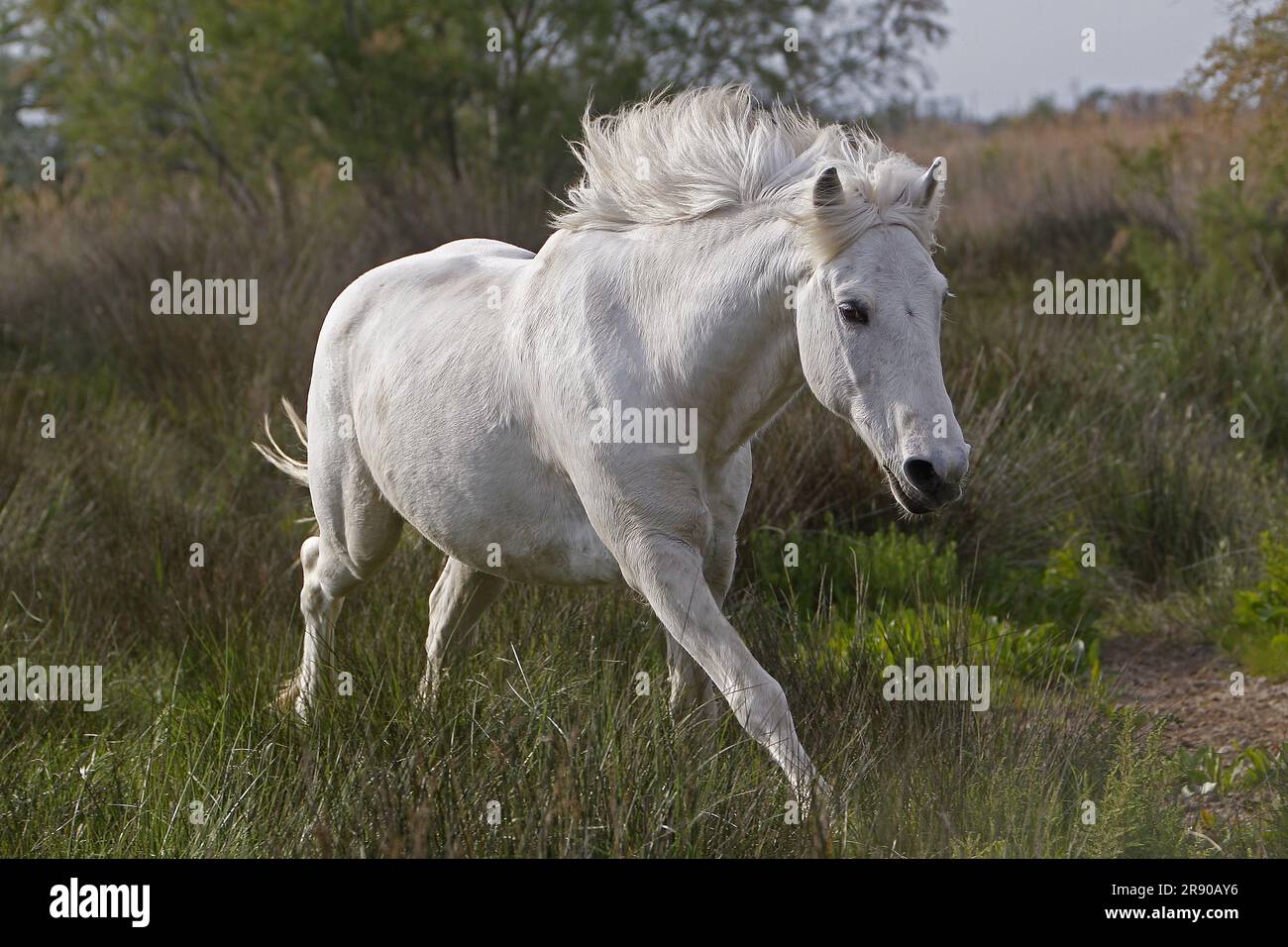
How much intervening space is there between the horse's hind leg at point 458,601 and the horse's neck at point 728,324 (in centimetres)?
126

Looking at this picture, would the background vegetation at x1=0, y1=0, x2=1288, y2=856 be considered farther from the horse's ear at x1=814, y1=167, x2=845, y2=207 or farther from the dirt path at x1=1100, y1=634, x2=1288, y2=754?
the horse's ear at x1=814, y1=167, x2=845, y2=207

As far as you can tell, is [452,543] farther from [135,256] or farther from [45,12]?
[45,12]

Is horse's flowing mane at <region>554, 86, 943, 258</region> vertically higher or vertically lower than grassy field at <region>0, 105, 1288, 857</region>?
higher

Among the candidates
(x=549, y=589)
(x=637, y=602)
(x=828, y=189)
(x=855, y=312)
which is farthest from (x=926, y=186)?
(x=549, y=589)

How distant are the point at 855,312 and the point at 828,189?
0.30 meters

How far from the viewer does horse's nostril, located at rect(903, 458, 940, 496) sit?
11.3ft

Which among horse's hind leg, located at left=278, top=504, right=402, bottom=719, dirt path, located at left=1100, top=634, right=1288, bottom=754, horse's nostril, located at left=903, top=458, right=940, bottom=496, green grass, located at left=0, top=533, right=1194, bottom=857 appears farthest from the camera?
dirt path, located at left=1100, top=634, right=1288, bottom=754

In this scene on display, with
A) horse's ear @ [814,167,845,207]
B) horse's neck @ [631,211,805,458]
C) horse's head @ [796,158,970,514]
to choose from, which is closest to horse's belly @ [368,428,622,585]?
horse's neck @ [631,211,805,458]

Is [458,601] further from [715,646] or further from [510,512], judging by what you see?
[715,646]

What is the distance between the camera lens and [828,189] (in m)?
3.61

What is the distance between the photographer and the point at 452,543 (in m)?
4.48

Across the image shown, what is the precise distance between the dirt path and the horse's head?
2.05 m

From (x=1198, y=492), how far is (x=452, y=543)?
4.20 meters

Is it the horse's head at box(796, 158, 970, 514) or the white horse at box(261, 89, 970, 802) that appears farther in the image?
the white horse at box(261, 89, 970, 802)
